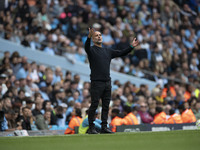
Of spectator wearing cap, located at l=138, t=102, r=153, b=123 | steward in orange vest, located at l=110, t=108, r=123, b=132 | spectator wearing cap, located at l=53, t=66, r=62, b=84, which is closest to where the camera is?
steward in orange vest, located at l=110, t=108, r=123, b=132

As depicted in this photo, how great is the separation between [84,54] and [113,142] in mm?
11545

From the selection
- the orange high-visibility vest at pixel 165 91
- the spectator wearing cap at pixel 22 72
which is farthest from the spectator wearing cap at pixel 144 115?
the spectator wearing cap at pixel 22 72

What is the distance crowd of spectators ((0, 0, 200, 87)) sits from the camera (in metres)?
16.6

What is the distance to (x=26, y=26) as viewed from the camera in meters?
16.4

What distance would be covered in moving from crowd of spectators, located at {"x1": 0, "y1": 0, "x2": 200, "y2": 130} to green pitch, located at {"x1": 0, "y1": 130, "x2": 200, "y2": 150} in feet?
15.5

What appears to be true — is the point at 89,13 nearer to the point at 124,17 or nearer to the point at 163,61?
the point at 124,17

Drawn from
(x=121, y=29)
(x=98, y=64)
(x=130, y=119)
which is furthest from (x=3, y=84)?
(x=121, y=29)

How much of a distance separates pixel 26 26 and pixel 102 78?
906cm

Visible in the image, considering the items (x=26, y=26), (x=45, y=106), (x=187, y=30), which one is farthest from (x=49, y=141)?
(x=187, y=30)

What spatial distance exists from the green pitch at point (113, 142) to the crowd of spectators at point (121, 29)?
9854mm

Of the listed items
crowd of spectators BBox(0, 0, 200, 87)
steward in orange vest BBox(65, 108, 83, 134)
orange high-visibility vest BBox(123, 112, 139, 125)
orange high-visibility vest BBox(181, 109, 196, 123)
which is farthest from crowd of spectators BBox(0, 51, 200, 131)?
crowd of spectators BBox(0, 0, 200, 87)

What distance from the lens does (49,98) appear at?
45.3ft

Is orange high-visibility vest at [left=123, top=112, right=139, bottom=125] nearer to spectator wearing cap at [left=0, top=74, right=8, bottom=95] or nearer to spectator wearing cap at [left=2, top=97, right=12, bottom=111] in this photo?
spectator wearing cap at [left=2, top=97, right=12, bottom=111]

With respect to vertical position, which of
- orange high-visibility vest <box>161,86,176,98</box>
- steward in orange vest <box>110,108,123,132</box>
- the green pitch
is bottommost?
the green pitch
